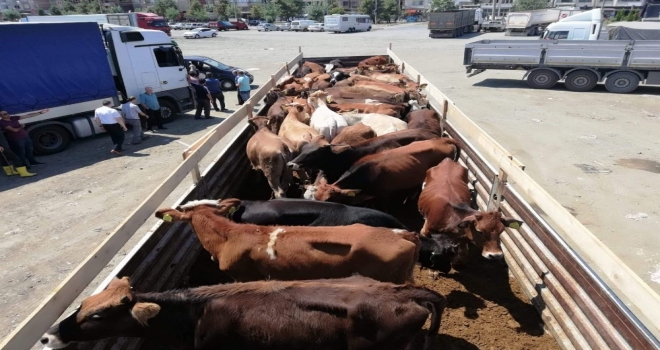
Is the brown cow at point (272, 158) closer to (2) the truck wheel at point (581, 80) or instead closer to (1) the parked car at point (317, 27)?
(2) the truck wheel at point (581, 80)

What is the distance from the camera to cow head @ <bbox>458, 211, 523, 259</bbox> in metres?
4.38

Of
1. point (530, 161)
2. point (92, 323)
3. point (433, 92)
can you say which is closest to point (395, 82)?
point (433, 92)

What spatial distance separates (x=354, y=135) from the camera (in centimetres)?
766

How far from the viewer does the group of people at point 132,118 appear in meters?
11.1

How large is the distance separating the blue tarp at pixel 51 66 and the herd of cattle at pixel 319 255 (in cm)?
828

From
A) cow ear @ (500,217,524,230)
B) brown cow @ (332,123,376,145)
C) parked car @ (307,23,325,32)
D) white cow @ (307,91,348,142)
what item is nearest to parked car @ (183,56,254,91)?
white cow @ (307,91,348,142)

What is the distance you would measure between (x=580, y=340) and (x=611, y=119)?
1280 cm

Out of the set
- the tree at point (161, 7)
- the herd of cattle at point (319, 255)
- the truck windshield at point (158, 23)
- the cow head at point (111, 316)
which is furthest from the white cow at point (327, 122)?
the tree at point (161, 7)

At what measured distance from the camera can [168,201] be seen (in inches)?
312

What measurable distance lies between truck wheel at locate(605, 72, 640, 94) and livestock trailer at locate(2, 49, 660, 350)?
15.3 m

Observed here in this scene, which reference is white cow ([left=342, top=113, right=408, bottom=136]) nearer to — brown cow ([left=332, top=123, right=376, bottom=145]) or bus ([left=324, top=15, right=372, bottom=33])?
brown cow ([left=332, top=123, right=376, bottom=145])

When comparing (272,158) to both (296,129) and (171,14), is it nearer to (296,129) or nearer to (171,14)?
(296,129)

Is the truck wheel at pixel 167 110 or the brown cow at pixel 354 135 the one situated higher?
the brown cow at pixel 354 135

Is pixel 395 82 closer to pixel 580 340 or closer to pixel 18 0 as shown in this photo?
pixel 580 340
